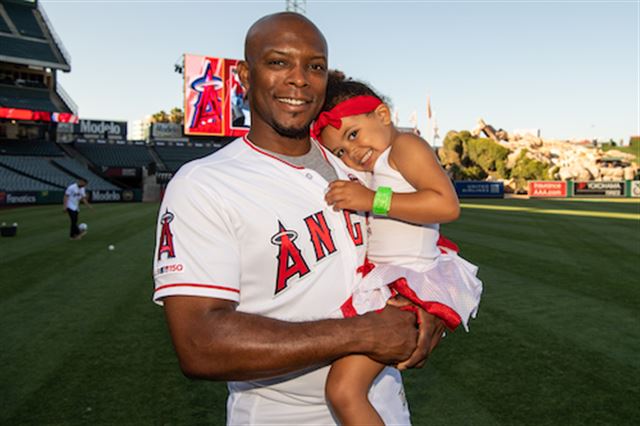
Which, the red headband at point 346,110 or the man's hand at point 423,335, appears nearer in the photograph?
the man's hand at point 423,335

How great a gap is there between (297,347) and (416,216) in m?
0.91

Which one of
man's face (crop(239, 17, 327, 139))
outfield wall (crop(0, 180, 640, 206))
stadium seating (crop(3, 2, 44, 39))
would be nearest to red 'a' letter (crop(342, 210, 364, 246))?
man's face (crop(239, 17, 327, 139))

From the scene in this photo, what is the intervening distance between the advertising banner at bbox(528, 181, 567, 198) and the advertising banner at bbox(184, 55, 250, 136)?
28369 mm

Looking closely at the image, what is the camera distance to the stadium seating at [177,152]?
169 ft

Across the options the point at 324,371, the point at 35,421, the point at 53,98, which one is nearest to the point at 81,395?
the point at 35,421

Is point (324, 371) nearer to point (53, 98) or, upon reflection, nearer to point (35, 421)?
point (35, 421)

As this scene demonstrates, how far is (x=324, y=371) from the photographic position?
78.9 inches

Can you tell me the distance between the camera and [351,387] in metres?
1.90

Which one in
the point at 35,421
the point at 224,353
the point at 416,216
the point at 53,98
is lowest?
the point at 35,421

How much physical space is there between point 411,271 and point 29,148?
50.4 meters

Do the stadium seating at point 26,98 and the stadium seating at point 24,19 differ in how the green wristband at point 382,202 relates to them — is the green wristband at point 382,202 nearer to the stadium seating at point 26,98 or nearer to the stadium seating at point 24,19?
the stadium seating at point 26,98

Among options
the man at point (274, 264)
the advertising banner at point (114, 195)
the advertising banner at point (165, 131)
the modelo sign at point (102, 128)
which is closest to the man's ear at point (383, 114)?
the man at point (274, 264)

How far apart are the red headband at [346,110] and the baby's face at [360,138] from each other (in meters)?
0.03

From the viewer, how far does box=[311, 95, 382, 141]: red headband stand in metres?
2.49
